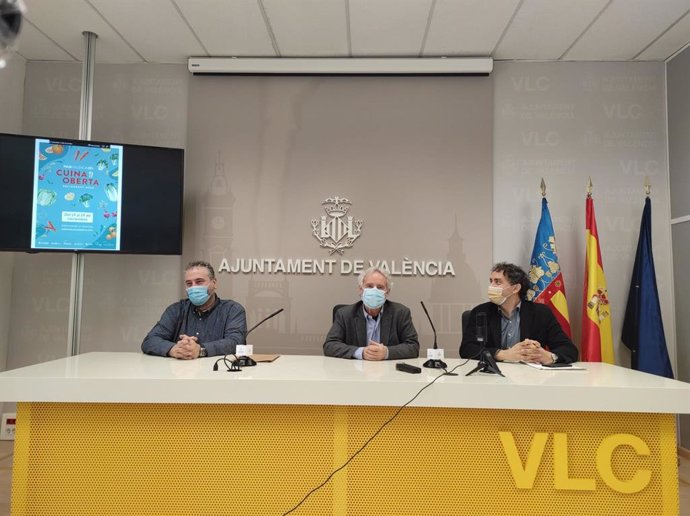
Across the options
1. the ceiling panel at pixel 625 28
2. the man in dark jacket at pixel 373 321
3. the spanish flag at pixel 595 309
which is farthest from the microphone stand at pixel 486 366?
the ceiling panel at pixel 625 28

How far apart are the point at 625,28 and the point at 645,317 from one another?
2.02 m

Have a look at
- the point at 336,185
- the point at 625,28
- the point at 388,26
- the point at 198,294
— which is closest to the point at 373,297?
the point at 198,294

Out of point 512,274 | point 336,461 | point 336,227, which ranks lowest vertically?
point 336,461

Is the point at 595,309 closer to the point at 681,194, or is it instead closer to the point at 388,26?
the point at 681,194

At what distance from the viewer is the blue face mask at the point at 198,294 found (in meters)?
2.76

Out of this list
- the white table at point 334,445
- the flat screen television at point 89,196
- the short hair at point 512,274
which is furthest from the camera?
the flat screen television at point 89,196

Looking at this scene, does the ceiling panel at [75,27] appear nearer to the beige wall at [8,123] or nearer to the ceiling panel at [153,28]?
the ceiling panel at [153,28]

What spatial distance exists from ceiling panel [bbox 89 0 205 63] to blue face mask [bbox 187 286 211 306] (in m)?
1.88

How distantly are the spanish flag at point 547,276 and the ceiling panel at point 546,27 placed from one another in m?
1.24

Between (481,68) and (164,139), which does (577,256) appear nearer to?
(481,68)

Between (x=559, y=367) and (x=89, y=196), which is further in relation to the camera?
(x=89, y=196)

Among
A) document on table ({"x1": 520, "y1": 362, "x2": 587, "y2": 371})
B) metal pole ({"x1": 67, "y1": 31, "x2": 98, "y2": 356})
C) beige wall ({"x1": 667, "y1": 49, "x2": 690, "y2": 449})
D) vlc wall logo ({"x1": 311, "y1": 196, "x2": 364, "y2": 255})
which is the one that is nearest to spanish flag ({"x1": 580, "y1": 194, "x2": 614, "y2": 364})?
beige wall ({"x1": 667, "y1": 49, "x2": 690, "y2": 449})

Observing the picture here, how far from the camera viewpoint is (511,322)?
2.77 meters

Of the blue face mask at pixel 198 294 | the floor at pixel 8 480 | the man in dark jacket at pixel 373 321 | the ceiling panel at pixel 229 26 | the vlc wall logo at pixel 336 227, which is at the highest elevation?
the ceiling panel at pixel 229 26
